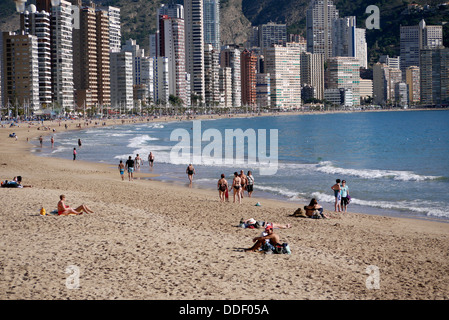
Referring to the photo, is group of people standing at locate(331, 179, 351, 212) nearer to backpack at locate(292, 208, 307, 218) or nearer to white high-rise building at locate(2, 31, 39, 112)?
backpack at locate(292, 208, 307, 218)

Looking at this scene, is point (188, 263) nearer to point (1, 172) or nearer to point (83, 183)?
point (83, 183)

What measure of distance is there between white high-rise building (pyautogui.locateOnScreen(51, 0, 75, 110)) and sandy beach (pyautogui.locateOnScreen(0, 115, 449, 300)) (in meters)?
130

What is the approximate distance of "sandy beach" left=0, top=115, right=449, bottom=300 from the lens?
9898mm

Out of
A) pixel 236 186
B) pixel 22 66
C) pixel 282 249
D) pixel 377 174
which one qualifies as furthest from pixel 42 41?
pixel 282 249

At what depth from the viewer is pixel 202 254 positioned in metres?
12.1

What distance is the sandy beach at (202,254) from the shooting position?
390 inches

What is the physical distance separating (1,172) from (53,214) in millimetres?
14874

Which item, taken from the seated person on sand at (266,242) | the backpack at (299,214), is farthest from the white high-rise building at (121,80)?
the seated person on sand at (266,242)

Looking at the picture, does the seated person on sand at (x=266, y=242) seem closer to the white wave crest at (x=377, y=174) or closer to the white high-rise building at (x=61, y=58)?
the white wave crest at (x=377, y=174)

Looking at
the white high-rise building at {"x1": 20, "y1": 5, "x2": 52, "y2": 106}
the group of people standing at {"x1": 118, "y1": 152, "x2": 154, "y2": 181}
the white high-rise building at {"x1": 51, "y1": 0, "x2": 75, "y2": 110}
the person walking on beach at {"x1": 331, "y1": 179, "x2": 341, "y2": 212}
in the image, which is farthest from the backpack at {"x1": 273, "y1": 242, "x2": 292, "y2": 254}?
the white high-rise building at {"x1": 51, "y1": 0, "x2": 75, "y2": 110}

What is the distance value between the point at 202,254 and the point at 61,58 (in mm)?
143082

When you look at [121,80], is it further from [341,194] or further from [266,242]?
[266,242]
